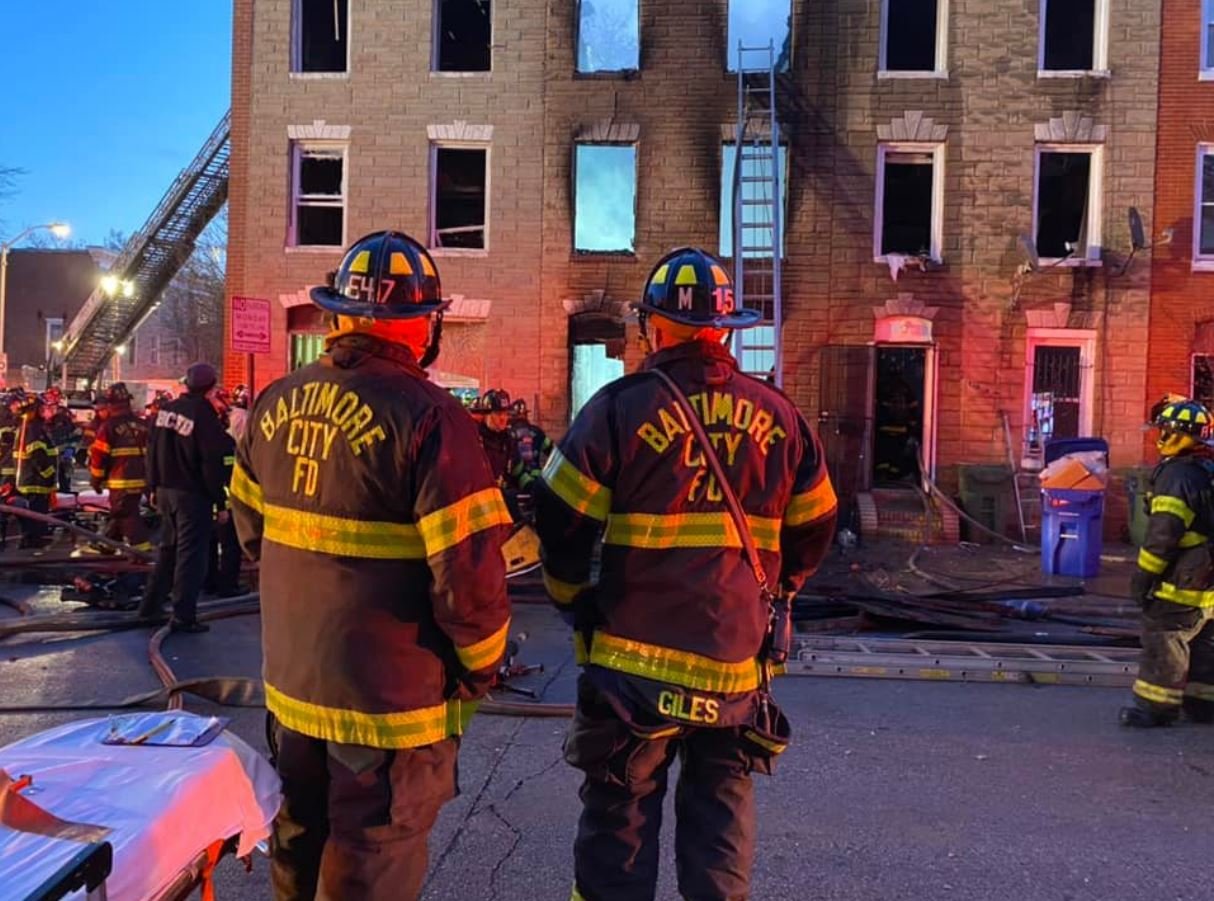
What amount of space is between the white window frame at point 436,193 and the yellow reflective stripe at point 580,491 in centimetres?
1266

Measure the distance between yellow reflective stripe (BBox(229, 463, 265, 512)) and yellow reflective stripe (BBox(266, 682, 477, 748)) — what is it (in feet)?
1.80

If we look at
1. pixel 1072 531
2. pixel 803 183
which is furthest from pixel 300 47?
pixel 1072 531

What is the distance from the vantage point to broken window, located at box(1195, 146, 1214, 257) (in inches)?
562

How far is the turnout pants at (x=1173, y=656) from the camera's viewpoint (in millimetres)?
5207

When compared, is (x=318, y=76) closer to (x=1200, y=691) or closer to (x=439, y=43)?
(x=439, y=43)

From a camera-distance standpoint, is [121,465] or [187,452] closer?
[187,452]

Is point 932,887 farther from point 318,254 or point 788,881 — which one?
point 318,254

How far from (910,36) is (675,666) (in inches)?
567

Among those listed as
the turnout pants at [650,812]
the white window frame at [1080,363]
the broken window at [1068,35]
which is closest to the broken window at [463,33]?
the broken window at [1068,35]

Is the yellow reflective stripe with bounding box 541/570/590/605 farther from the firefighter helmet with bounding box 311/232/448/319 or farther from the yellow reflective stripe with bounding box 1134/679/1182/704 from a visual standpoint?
the yellow reflective stripe with bounding box 1134/679/1182/704

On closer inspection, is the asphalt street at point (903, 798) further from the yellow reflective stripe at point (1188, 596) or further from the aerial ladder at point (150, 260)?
the aerial ladder at point (150, 260)

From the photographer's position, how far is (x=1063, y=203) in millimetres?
14672

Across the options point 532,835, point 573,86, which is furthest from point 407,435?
point 573,86

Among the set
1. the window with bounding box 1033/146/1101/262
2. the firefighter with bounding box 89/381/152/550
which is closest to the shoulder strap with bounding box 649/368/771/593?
the firefighter with bounding box 89/381/152/550
